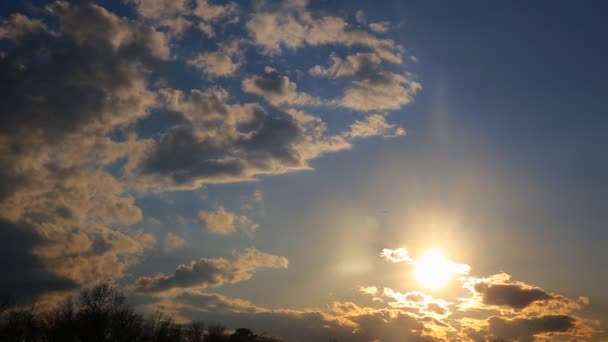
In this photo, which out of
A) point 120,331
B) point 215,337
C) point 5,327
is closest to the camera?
point 5,327

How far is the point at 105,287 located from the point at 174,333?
27271mm

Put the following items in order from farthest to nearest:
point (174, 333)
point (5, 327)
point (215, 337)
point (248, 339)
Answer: point (248, 339) → point (215, 337) → point (174, 333) → point (5, 327)

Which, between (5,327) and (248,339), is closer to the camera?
(5,327)

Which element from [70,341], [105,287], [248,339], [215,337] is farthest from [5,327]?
[248,339]

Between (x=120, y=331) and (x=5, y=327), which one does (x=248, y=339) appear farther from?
(x=5, y=327)

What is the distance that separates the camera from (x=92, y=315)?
9775cm

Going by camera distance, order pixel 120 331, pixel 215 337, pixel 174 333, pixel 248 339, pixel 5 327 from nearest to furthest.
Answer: pixel 5 327 → pixel 120 331 → pixel 174 333 → pixel 215 337 → pixel 248 339

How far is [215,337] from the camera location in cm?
13512

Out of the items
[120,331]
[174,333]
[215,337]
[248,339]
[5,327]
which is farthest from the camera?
[248,339]

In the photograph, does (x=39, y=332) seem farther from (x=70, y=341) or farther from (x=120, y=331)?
(x=120, y=331)

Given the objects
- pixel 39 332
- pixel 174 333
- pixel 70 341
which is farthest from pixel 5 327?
pixel 174 333

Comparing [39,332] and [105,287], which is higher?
[105,287]

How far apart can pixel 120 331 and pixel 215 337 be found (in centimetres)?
4073

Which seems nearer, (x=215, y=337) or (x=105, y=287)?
(x=105, y=287)
